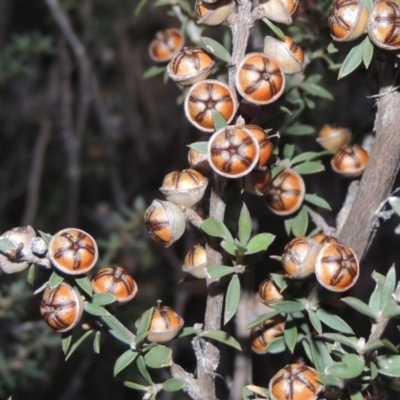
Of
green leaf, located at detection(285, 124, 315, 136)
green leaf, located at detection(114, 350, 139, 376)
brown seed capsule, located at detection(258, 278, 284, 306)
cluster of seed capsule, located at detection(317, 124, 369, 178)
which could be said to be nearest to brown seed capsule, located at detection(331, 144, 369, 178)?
cluster of seed capsule, located at detection(317, 124, 369, 178)

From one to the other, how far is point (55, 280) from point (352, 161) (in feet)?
1.67

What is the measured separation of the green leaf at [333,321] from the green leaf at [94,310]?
0.95ft

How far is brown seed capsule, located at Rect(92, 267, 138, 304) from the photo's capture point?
37.3 inches

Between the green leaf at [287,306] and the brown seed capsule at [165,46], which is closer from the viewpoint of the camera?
the green leaf at [287,306]

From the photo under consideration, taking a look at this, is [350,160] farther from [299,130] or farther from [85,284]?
[85,284]

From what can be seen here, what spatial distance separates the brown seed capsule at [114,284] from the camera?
948 millimetres

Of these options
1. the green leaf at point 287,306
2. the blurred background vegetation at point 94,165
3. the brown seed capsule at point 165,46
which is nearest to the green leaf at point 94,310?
the green leaf at point 287,306

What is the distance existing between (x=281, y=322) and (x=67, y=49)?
1.82 m

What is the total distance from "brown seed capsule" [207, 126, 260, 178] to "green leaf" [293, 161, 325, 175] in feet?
1.04

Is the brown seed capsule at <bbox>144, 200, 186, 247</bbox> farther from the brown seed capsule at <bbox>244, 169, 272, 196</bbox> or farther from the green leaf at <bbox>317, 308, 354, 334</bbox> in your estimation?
the green leaf at <bbox>317, 308, 354, 334</bbox>

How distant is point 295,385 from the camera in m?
0.90

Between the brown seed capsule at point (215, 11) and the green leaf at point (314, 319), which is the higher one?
the brown seed capsule at point (215, 11)

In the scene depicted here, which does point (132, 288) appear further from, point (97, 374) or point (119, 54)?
point (119, 54)

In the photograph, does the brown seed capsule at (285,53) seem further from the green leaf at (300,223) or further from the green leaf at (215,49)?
the green leaf at (300,223)
